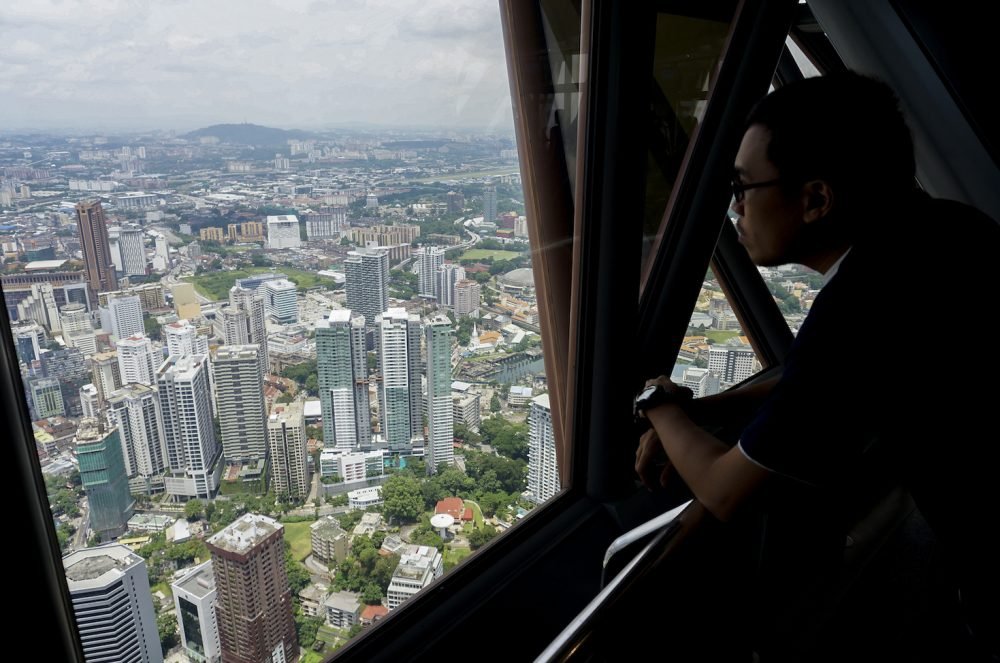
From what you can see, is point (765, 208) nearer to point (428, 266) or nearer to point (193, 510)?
point (428, 266)

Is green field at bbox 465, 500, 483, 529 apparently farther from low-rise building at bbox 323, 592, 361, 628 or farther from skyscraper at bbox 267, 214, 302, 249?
skyscraper at bbox 267, 214, 302, 249

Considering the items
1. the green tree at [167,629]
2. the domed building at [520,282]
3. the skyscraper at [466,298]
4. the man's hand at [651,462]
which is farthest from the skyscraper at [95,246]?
the domed building at [520,282]

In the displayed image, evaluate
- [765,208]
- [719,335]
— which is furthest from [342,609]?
[719,335]

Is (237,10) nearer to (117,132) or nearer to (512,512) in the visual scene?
(117,132)

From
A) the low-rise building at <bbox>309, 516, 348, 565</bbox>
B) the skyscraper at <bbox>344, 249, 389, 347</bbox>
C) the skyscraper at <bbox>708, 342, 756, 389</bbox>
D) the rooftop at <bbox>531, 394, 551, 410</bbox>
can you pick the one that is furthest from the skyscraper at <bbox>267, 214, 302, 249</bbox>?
the skyscraper at <bbox>708, 342, 756, 389</bbox>

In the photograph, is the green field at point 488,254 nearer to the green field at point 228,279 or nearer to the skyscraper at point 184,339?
the green field at point 228,279

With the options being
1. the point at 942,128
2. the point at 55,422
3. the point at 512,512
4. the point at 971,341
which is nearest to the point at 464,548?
the point at 512,512
